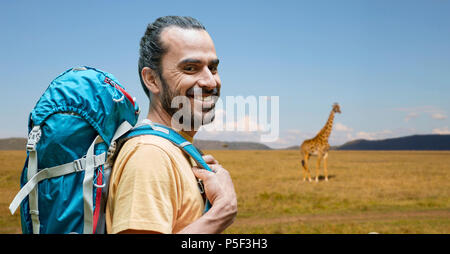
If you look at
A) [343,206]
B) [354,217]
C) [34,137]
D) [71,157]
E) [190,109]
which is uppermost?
[190,109]

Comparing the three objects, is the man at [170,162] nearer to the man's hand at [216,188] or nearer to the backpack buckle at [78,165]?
the man's hand at [216,188]

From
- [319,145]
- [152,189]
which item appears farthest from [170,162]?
[319,145]

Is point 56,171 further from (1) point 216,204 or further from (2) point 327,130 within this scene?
(2) point 327,130

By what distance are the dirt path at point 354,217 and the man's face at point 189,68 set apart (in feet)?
28.6

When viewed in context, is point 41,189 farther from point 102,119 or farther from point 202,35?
point 202,35

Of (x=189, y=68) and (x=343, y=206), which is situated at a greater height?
(x=189, y=68)

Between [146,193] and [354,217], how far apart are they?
11076mm

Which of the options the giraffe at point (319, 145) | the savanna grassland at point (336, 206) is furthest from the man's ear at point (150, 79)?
the giraffe at point (319, 145)

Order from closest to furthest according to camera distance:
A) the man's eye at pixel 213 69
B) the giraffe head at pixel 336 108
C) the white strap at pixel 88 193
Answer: the white strap at pixel 88 193, the man's eye at pixel 213 69, the giraffe head at pixel 336 108

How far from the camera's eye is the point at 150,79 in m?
2.25

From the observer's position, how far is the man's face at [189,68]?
214cm
